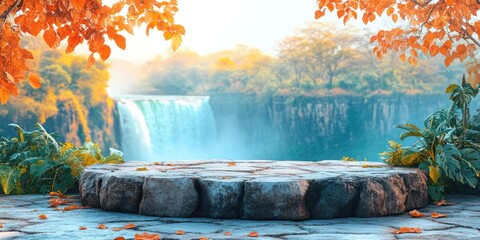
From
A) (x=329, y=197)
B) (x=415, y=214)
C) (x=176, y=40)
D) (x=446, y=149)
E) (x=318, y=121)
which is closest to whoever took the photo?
(x=176, y=40)

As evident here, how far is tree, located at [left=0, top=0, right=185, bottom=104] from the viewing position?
133 inches

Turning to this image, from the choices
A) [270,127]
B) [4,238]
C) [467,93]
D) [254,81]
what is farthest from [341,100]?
[4,238]

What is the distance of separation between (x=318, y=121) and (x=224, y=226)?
35.7 m

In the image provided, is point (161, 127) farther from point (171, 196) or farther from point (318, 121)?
point (171, 196)

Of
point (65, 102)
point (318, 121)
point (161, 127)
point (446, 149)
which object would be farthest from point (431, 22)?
point (318, 121)

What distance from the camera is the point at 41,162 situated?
6750 mm

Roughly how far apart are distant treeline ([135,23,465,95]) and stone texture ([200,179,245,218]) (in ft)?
120

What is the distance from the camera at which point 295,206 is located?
4.77m

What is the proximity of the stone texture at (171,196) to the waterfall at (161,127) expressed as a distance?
2507 cm

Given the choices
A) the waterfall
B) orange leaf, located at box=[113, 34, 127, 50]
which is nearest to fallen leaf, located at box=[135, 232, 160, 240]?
orange leaf, located at box=[113, 34, 127, 50]

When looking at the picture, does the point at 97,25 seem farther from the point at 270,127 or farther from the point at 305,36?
the point at 305,36

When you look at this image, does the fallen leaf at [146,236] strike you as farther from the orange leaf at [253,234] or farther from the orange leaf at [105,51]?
the orange leaf at [105,51]

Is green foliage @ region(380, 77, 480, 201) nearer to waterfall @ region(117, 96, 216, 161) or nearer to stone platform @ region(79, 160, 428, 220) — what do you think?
stone platform @ region(79, 160, 428, 220)

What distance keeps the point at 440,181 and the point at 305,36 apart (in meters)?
42.5
